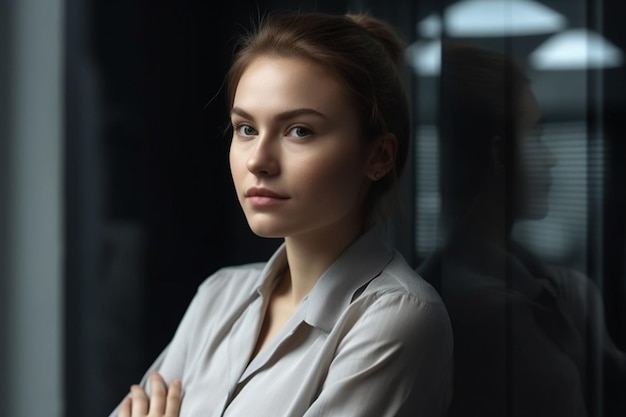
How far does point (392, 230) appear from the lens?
144 cm

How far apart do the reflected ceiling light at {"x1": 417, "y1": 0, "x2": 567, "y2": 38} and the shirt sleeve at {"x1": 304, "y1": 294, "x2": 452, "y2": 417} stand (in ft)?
1.40

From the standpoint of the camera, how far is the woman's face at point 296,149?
1184mm

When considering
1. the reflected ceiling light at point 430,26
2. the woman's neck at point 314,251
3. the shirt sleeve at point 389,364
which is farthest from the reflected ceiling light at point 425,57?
the shirt sleeve at point 389,364

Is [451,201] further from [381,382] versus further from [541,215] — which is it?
[381,382]

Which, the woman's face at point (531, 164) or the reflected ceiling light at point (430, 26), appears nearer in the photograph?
the woman's face at point (531, 164)

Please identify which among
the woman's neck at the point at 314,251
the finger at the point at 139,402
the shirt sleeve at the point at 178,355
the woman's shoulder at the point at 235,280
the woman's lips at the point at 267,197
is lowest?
Result: the finger at the point at 139,402

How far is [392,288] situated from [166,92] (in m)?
0.82

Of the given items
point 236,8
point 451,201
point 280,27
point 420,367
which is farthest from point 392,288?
point 236,8

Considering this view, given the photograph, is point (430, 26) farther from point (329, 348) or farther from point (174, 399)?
point (174, 399)

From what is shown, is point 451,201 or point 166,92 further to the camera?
point 166,92

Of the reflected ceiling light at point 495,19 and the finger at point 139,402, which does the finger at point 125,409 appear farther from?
the reflected ceiling light at point 495,19

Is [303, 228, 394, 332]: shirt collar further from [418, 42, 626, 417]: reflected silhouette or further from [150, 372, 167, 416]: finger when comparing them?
[150, 372, 167, 416]: finger

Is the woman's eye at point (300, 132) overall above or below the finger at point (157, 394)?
above

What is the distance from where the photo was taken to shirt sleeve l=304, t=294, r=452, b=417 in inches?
43.6
